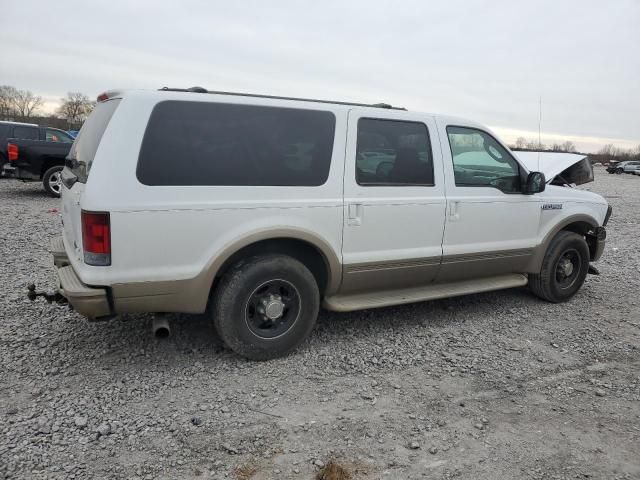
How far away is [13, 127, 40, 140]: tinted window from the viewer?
44.7 ft

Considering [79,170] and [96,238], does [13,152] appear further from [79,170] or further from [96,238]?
[96,238]

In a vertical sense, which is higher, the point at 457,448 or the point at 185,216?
the point at 185,216

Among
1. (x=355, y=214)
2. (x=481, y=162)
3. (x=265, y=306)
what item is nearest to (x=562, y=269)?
(x=481, y=162)

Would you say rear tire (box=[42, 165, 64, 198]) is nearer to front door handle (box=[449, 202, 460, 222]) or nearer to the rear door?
the rear door

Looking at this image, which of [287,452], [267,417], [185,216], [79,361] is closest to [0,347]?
[79,361]

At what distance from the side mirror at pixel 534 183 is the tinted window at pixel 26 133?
12.8 meters

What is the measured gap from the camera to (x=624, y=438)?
10.6 feet

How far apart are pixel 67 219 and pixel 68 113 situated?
245 feet

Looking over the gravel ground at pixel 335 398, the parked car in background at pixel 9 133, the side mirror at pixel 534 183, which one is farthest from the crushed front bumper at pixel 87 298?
the parked car in background at pixel 9 133

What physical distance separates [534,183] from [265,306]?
9.79 ft

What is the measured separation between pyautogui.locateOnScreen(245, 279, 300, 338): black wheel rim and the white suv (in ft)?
0.04

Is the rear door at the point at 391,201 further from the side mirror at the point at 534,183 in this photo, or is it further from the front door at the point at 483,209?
the side mirror at the point at 534,183

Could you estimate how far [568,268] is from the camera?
5848 mm

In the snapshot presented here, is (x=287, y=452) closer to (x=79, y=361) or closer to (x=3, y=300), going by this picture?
(x=79, y=361)
